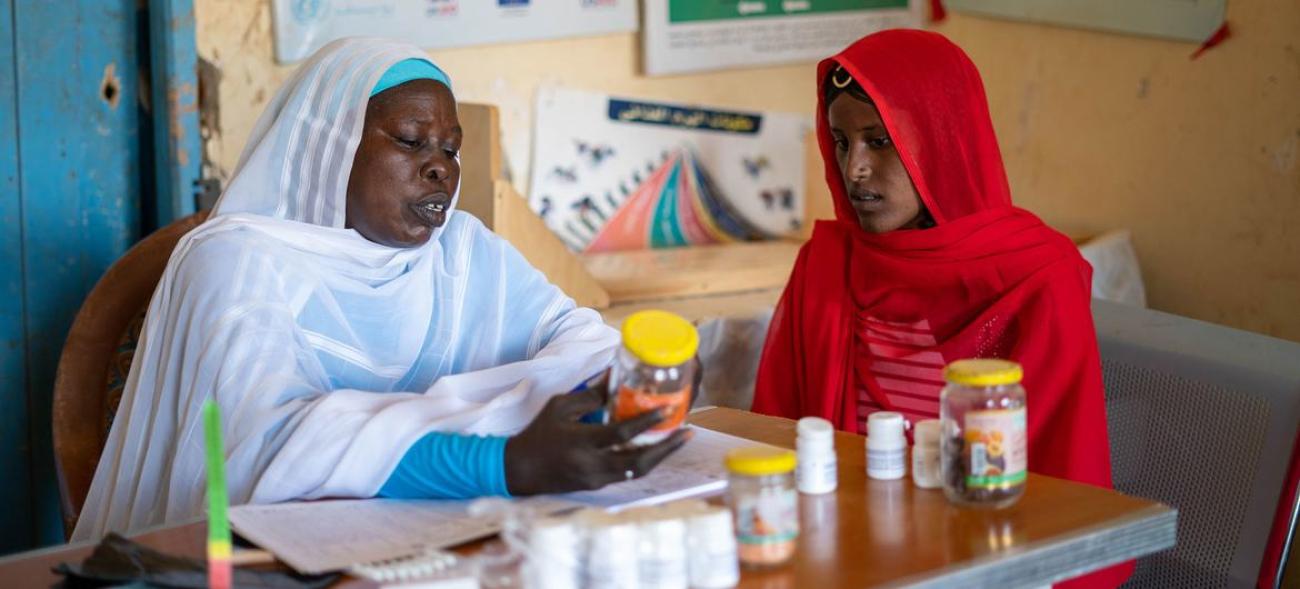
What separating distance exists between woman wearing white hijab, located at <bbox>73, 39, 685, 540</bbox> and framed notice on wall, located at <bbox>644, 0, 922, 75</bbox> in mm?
1554

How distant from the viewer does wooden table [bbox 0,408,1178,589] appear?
1395mm

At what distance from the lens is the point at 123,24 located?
299 cm

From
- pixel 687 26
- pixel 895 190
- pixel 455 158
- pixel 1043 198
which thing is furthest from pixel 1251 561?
pixel 687 26

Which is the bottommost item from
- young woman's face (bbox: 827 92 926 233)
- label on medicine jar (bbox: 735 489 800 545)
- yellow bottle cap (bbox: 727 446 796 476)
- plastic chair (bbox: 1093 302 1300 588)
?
plastic chair (bbox: 1093 302 1300 588)

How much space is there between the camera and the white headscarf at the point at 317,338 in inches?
68.3

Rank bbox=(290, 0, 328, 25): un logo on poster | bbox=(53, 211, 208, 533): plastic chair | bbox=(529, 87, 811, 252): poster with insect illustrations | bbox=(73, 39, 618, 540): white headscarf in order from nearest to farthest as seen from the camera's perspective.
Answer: bbox=(73, 39, 618, 540): white headscarf → bbox=(53, 211, 208, 533): plastic chair → bbox=(290, 0, 328, 25): un logo on poster → bbox=(529, 87, 811, 252): poster with insect illustrations

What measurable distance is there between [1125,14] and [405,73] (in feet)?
7.12

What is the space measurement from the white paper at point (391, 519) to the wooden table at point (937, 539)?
87 millimetres

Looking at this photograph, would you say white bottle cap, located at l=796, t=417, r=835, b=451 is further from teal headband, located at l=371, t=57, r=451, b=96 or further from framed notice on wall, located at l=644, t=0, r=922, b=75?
framed notice on wall, located at l=644, t=0, r=922, b=75

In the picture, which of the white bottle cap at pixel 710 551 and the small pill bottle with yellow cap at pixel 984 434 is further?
the small pill bottle with yellow cap at pixel 984 434

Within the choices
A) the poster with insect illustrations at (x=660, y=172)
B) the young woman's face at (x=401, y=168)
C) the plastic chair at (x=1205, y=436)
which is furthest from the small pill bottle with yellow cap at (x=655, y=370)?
the poster with insect illustrations at (x=660, y=172)

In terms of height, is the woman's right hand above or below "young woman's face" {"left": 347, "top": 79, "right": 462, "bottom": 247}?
below

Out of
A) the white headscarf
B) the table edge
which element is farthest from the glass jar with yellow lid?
the white headscarf

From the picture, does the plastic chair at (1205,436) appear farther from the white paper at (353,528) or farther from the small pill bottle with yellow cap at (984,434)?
the white paper at (353,528)
